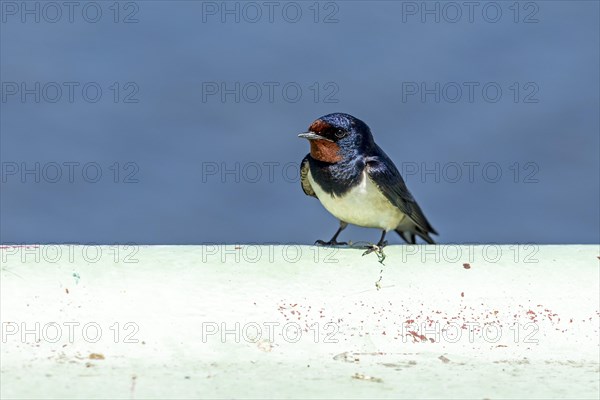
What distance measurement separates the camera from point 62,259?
377cm

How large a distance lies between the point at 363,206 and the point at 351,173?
0.48 ft

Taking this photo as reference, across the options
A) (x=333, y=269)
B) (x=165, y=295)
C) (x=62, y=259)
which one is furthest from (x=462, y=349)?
(x=62, y=259)

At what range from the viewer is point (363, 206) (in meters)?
4.77

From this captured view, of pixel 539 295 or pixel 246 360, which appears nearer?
pixel 246 360

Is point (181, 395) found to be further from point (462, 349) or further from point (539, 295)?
point (539, 295)

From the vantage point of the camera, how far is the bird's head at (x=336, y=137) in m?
4.71

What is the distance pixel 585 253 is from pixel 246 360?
48.7 inches

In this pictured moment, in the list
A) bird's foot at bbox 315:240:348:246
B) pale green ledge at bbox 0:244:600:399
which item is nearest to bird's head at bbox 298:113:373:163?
bird's foot at bbox 315:240:348:246

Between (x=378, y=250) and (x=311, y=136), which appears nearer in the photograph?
(x=378, y=250)

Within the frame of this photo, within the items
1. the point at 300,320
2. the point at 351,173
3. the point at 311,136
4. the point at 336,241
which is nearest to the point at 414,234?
the point at 336,241

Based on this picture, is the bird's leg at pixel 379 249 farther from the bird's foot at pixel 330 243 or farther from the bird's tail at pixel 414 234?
the bird's tail at pixel 414 234

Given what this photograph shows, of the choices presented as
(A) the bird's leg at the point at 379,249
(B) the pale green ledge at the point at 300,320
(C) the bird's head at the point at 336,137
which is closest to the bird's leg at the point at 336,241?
(A) the bird's leg at the point at 379,249

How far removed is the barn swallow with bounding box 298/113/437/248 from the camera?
4719 mm

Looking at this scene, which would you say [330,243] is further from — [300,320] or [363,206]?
[300,320]
